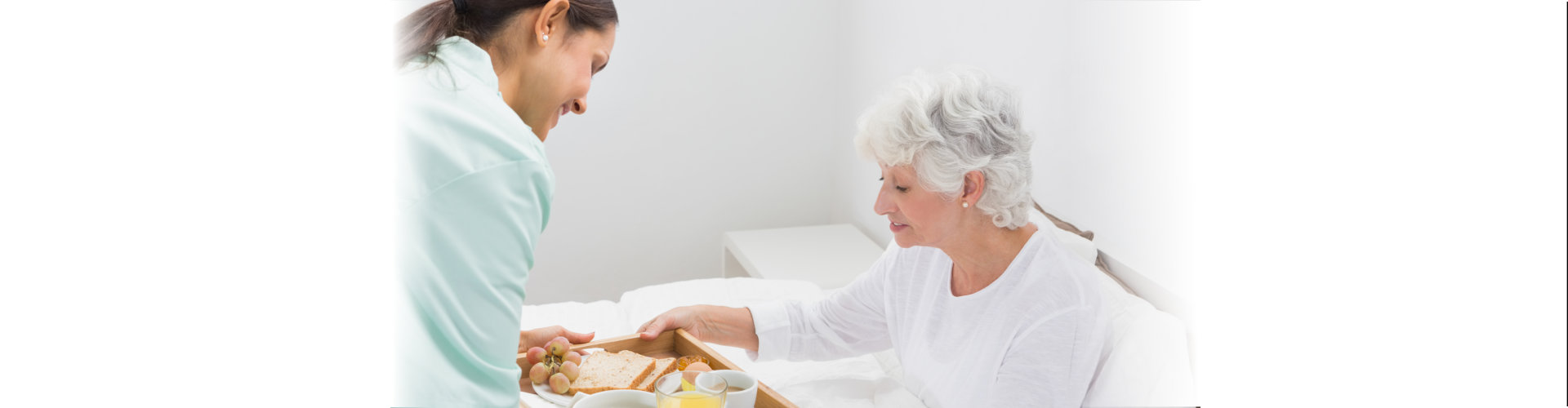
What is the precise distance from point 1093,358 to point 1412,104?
1.75ft

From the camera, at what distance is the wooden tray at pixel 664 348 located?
1410 mm

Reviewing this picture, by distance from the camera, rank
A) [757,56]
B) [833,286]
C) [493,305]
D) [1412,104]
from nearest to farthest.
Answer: [1412,104], [493,305], [833,286], [757,56]

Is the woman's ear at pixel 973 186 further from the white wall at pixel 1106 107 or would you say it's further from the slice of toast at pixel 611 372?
the slice of toast at pixel 611 372

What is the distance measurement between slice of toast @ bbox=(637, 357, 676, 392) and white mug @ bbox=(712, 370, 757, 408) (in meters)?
0.10

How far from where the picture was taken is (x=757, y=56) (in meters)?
3.22

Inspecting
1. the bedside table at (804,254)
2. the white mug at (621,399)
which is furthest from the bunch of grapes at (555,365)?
the bedside table at (804,254)

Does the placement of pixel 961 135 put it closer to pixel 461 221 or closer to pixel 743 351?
pixel 461 221

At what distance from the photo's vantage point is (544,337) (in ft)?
4.97

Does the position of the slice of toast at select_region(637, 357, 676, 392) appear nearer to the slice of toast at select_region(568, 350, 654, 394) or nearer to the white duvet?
the slice of toast at select_region(568, 350, 654, 394)

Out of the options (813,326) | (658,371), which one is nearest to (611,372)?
(658,371)

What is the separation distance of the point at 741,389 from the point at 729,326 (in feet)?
1.21

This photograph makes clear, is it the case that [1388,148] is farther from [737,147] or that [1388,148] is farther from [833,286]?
[737,147]

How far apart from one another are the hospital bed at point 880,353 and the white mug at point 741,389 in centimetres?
25

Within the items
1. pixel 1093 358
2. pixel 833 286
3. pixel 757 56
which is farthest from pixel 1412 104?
pixel 757 56
